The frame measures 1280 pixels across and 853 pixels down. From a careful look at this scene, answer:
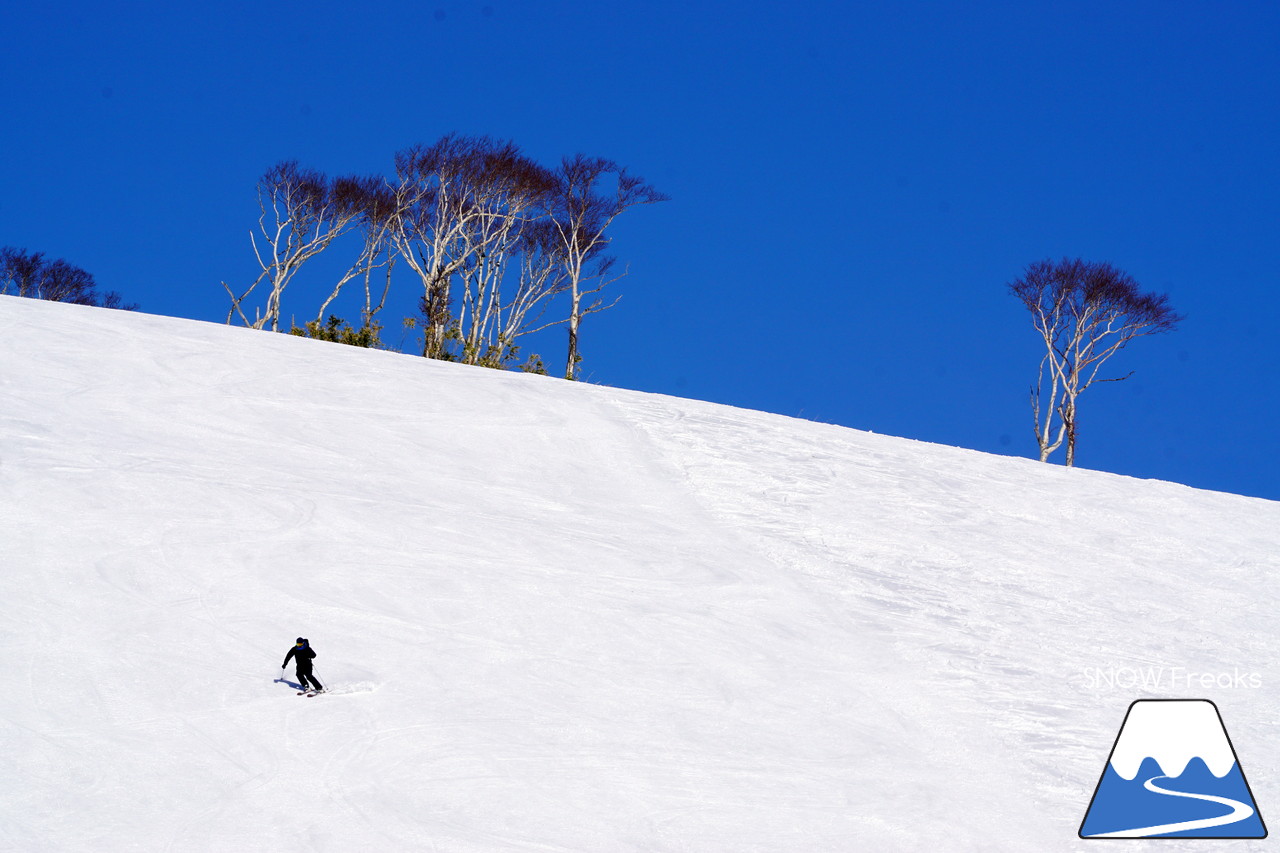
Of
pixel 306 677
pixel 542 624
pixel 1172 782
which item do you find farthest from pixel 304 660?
pixel 1172 782

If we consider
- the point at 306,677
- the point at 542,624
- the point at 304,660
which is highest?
the point at 542,624

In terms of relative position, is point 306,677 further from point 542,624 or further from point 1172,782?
point 1172,782

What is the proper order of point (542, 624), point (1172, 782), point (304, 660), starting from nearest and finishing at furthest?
point (304, 660) < point (1172, 782) < point (542, 624)

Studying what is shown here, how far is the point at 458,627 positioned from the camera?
387 inches

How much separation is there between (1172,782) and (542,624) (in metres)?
5.15

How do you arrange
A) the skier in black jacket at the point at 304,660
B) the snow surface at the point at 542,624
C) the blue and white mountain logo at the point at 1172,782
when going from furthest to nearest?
1. the blue and white mountain logo at the point at 1172,782
2. the skier in black jacket at the point at 304,660
3. the snow surface at the point at 542,624

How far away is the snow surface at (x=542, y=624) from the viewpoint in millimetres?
7527

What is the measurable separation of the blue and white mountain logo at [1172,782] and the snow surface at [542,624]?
0.17m

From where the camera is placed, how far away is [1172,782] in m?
8.94

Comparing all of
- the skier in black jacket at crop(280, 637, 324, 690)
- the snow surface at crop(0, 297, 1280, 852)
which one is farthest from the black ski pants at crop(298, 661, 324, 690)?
the snow surface at crop(0, 297, 1280, 852)

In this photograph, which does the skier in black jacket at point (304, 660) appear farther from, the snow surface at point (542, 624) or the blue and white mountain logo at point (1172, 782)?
the blue and white mountain logo at point (1172, 782)

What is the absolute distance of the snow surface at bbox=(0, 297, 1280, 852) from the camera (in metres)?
7.53

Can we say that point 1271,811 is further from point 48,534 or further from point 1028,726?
point 48,534

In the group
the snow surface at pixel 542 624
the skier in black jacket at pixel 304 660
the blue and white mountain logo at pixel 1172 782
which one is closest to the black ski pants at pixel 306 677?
the skier in black jacket at pixel 304 660
